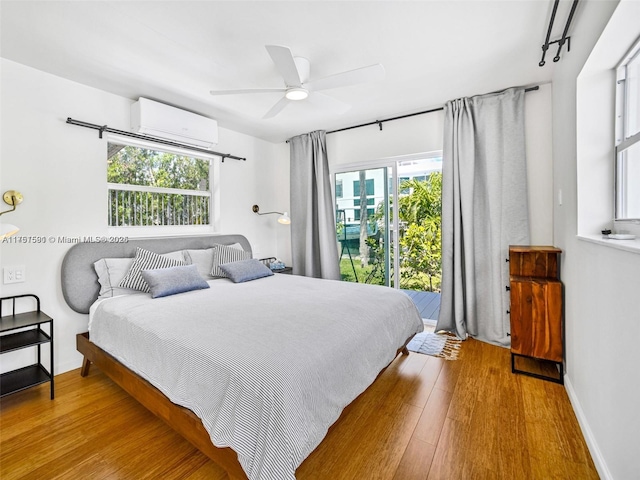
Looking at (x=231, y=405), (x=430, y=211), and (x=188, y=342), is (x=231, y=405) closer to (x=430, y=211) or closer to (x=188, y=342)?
(x=188, y=342)

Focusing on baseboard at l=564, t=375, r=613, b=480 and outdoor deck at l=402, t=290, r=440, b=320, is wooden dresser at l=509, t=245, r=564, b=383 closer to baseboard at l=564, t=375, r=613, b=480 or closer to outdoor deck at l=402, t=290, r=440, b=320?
baseboard at l=564, t=375, r=613, b=480

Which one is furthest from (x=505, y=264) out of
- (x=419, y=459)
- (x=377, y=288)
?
(x=419, y=459)

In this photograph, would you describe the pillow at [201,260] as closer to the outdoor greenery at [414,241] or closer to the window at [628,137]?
the outdoor greenery at [414,241]

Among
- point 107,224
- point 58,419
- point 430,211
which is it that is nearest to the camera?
point 58,419

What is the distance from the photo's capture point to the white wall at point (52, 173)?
2385 millimetres

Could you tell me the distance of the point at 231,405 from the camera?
4.27ft

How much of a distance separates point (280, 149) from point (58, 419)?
156 inches

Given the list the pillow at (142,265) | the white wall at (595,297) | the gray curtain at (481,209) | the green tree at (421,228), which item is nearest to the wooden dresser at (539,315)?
the white wall at (595,297)

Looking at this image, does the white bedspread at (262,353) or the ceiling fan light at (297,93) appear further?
the ceiling fan light at (297,93)

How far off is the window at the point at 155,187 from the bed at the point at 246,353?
0.55m

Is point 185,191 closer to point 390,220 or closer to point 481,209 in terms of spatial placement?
point 390,220

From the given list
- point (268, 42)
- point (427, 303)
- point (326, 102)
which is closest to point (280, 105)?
point (326, 102)

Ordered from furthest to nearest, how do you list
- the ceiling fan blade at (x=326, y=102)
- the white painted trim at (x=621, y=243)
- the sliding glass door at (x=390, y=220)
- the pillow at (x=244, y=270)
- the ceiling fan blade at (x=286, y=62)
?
the sliding glass door at (x=390, y=220), the pillow at (x=244, y=270), the ceiling fan blade at (x=326, y=102), the ceiling fan blade at (x=286, y=62), the white painted trim at (x=621, y=243)

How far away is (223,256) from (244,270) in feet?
1.20
